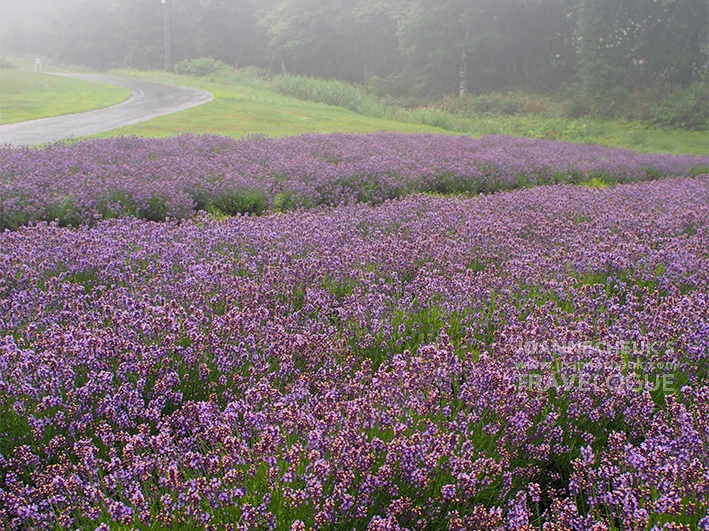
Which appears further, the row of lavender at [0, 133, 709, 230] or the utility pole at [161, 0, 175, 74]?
the utility pole at [161, 0, 175, 74]

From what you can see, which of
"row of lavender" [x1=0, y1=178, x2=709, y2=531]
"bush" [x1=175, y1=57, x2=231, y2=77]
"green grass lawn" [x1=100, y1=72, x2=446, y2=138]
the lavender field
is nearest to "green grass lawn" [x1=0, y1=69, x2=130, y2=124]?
"green grass lawn" [x1=100, y1=72, x2=446, y2=138]

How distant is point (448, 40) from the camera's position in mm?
39000

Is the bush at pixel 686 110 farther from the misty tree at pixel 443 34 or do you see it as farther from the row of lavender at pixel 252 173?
the row of lavender at pixel 252 173

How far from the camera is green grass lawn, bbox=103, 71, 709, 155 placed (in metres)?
18.1

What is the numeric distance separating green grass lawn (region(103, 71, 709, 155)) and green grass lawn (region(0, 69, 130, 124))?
4.35m

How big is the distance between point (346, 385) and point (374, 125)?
66.7 ft

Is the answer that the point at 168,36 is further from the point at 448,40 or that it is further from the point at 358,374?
the point at 358,374

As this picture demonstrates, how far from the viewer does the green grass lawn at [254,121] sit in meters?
16.9

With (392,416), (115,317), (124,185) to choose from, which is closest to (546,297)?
(392,416)

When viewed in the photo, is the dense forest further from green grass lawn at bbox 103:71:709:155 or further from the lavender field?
the lavender field

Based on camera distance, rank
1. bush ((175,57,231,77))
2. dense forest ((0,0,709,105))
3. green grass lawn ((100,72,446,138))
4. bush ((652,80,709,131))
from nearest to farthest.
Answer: green grass lawn ((100,72,446,138))
bush ((652,80,709,131))
dense forest ((0,0,709,105))
bush ((175,57,231,77))

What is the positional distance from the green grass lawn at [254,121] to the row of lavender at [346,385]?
1194cm

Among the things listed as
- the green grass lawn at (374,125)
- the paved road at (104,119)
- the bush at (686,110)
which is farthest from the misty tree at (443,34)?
the paved road at (104,119)

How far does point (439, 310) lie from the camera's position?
13.4 ft
